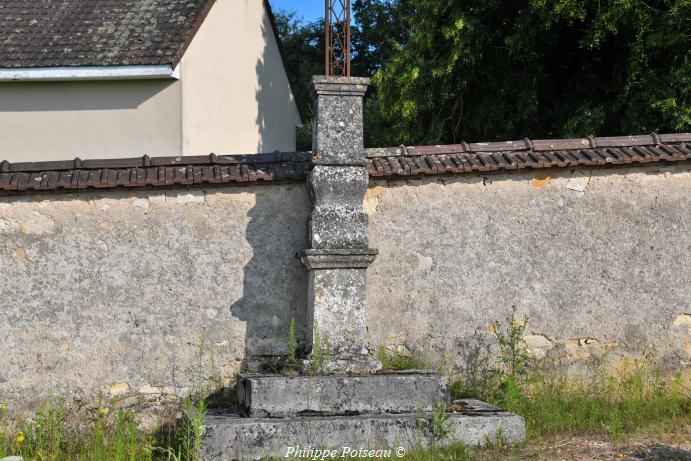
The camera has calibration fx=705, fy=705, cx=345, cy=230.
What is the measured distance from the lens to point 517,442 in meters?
5.09

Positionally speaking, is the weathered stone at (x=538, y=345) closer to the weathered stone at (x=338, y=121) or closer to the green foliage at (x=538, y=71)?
the weathered stone at (x=338, y=121)

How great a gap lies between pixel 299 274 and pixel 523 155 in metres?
2.26

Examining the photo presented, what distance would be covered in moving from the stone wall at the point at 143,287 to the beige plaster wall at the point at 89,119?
4.40 m

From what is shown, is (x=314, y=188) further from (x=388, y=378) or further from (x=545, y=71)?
(x=545, y=71)

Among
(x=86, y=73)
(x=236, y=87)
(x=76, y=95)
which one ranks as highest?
(x=236, y=87)

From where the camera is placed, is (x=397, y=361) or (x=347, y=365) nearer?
(x=347, y=365)

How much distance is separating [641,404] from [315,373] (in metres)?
2.74

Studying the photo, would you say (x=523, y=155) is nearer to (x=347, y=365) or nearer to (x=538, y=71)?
(x=347, y=365)

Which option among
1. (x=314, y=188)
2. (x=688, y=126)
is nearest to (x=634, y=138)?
(x=314, y=188)

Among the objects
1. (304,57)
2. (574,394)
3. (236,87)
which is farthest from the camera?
(304,57)

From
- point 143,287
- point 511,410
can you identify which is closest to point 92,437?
point 143,287

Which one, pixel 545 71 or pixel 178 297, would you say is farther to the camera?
pixel 545 71

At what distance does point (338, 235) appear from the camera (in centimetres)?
575

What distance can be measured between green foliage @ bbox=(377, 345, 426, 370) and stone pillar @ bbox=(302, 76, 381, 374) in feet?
1.05
